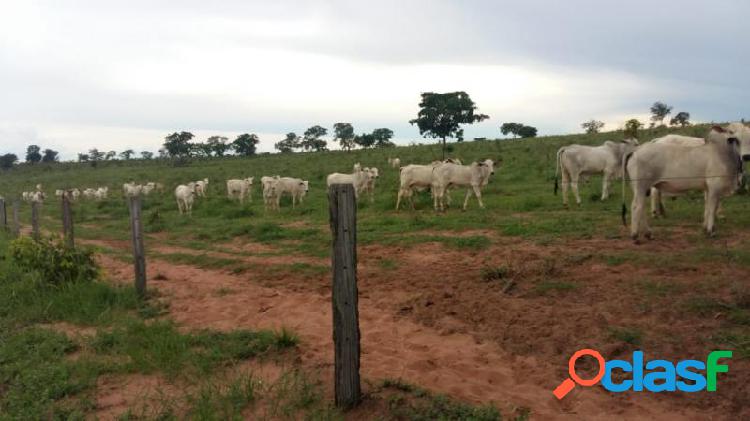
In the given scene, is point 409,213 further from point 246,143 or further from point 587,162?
point 246,143

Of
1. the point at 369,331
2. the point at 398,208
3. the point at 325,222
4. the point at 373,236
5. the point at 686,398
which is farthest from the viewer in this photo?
the point at 398,208

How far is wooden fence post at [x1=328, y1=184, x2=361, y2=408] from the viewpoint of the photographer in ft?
13.5

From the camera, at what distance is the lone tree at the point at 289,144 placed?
69.9 m

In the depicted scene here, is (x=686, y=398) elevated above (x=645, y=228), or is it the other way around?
(x=645, y=228)

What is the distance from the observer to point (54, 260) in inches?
321

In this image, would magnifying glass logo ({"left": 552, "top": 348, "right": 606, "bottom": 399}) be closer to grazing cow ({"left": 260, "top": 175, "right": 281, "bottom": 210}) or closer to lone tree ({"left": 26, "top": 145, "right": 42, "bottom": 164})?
grazing cow ({"left": 260, "top": 175, "right": 281, "bottom": 210})

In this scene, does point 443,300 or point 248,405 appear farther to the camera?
point 443,300

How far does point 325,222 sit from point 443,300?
883 cm

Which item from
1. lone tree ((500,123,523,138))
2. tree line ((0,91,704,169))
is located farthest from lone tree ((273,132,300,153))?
lone tree ((500,123,523,138))

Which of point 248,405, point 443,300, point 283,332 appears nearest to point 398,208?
point 443,300

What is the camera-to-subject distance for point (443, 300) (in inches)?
274

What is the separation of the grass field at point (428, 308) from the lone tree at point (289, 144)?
57.6 metres

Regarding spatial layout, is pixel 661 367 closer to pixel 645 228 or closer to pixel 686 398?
pixel 686 398

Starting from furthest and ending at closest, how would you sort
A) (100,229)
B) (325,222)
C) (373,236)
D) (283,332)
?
(100,229) < (325,222) < (373,236) < (283,332)
